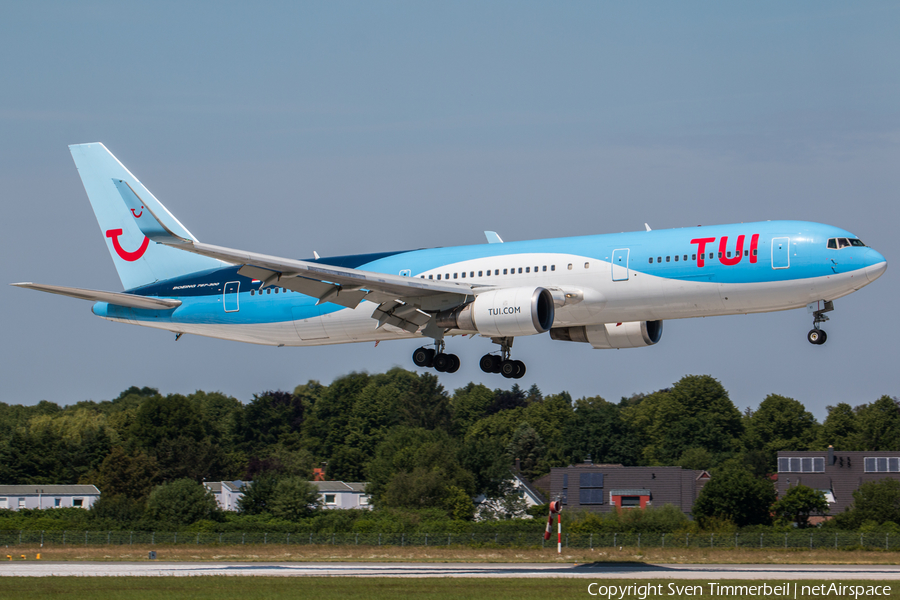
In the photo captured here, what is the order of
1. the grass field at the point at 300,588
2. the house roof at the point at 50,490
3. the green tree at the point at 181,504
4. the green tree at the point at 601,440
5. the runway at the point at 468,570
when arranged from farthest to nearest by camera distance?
the green tree at the point at 601,440 → the house roof at the point at 50,490 → the green tree at the point at 181,504 → the runway at the point at 468,570 → the grass field at the point at 300,588

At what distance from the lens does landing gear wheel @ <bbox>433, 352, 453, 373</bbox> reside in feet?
152

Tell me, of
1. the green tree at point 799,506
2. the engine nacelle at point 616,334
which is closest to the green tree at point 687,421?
the green tree at point 799,506

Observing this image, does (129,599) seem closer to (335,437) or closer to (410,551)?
(410,551)

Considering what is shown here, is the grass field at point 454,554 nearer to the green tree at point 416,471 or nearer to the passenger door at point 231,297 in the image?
the passenger door at point 231,297

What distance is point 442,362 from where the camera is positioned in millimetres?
46312

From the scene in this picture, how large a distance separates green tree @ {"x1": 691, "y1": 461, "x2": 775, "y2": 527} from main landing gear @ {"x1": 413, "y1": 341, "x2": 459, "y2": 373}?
1291 inches

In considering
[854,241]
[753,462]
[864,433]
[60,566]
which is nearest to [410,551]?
[60,566]

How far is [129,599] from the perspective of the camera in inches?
1383

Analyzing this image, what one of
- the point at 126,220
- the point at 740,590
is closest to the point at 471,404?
the point at 126,220

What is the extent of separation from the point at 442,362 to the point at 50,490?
6966 cm

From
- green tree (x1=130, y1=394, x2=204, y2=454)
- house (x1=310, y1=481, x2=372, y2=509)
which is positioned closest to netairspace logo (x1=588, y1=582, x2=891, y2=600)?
house (x1=310, y1=481, x2=372, y2=509)

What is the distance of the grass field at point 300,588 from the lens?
3534 centimetres

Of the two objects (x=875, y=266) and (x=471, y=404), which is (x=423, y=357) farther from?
(x=471, y=404)

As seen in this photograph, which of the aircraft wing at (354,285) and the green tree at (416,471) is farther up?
the aircraft wing at (354,285)
